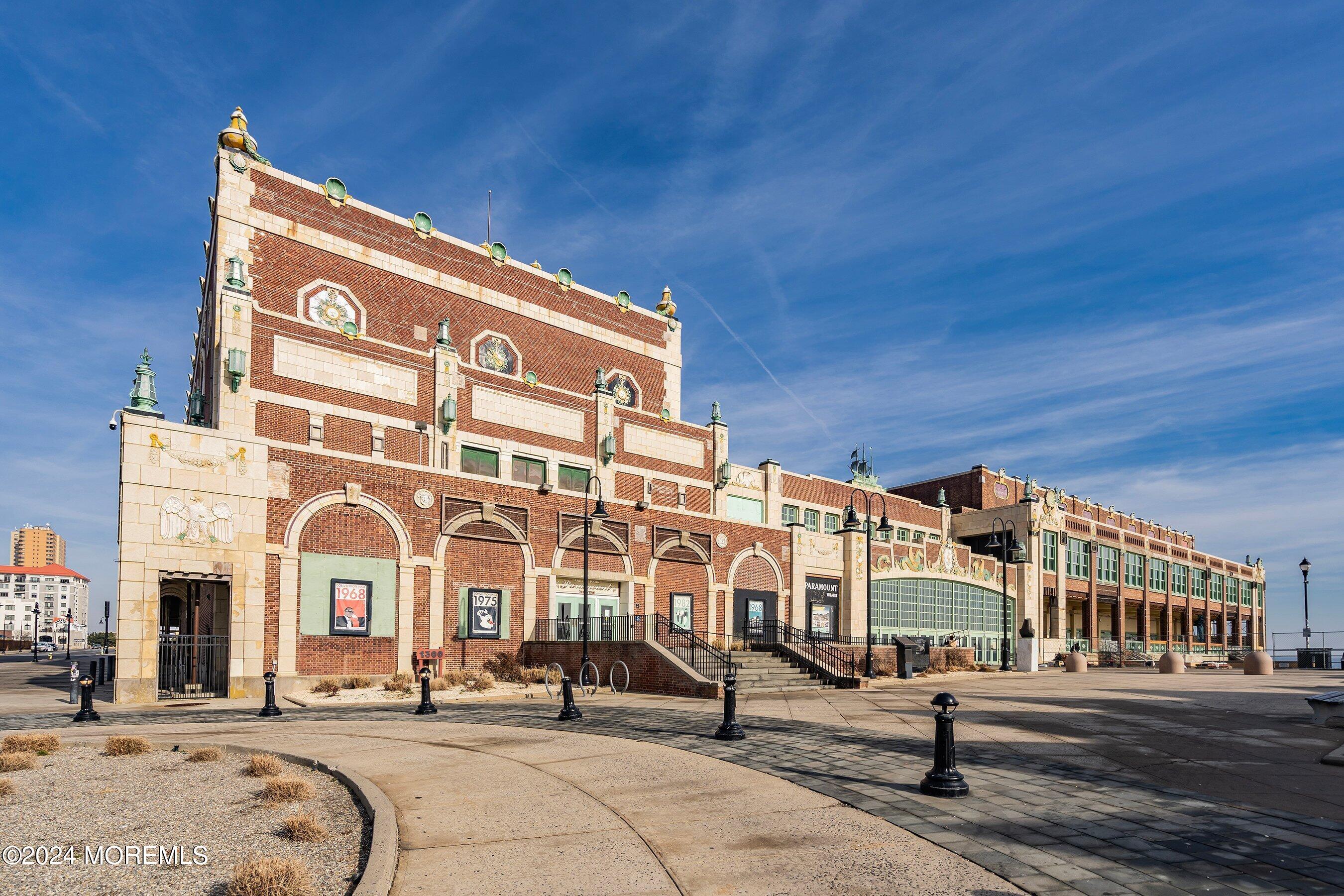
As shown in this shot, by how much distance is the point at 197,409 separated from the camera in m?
35.8

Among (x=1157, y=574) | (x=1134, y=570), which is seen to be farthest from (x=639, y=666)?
(x=1157, y=574)

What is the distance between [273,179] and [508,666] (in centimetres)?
2063

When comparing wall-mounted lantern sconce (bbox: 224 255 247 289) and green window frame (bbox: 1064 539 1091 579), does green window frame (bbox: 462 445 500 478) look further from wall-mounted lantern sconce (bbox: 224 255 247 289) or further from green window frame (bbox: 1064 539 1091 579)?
green window frame (bbox: 1064 539 1091 579)

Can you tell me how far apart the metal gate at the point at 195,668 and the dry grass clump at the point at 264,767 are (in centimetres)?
1506

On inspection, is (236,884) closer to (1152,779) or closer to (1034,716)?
(1152,779)

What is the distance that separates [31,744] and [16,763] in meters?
1.76

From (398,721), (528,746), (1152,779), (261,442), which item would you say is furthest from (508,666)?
(1152,779)

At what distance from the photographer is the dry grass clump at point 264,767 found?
10.6 meters

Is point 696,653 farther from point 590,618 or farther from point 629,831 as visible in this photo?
point 629,831

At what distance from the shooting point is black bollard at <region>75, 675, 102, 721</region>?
1839 centimetres

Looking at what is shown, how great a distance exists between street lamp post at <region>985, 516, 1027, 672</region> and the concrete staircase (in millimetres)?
14061

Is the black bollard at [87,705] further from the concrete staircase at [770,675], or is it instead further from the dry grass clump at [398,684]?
A: the concrete staircase at [770,675]

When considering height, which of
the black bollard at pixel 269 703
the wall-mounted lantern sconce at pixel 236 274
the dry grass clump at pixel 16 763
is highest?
the wall-mounted lantern sconce at pixel 236 274

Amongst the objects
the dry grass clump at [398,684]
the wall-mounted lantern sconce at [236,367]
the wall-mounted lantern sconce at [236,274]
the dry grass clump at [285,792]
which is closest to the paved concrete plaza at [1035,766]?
the dry grass clump at [285,792]
